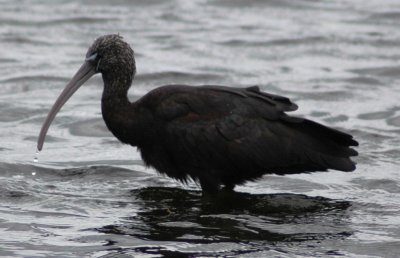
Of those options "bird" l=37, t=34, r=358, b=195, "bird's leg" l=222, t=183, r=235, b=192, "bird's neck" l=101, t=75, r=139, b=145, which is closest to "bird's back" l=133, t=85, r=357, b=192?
"bird" l=37, t=34, r=358, b=195

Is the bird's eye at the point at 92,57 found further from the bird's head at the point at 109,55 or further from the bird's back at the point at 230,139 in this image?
the bird's back at the point at 230,139

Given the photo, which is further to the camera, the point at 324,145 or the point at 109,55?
the point at 109,55

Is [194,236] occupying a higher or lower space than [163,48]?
lower

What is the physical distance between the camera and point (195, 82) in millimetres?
16875

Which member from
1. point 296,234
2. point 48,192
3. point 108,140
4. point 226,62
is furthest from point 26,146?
point 226,62

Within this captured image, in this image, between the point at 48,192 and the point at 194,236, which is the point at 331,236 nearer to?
the point at 194,236

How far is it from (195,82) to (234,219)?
657 cm

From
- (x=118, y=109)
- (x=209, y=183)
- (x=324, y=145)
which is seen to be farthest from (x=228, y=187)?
(x=118, y=109)

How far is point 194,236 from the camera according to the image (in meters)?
9.83

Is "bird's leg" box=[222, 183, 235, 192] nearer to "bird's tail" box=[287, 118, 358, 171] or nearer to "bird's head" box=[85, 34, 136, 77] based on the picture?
"bird's tail" box=[287, 118, 358, 171]

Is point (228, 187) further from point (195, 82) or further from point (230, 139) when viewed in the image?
point (195, 82)

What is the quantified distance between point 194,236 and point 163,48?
9.82 m

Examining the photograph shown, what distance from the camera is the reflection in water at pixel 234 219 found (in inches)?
386

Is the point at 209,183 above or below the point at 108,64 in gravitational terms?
below
